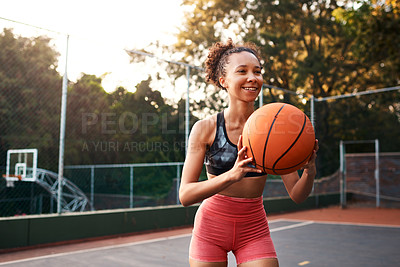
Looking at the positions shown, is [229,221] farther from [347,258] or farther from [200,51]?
[200,51]

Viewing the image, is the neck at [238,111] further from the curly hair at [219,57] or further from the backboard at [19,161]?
the backboard at [19,161]

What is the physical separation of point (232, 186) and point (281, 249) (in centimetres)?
470

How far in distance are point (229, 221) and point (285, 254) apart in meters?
4.29

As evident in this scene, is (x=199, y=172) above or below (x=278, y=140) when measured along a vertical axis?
below

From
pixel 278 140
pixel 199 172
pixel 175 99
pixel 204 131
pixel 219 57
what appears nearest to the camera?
pixel 278 140

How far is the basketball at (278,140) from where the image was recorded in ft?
6.15

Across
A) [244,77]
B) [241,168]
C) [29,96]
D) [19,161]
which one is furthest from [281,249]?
[29,96]

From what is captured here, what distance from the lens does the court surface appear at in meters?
5.55

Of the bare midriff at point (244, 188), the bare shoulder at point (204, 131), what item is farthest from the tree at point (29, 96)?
the bare midriff at point (244, 188)

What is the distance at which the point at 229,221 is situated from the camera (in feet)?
7.00

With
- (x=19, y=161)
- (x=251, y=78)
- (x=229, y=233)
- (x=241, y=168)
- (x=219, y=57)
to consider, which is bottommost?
(x=229, y=233)

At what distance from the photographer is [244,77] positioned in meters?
2.12

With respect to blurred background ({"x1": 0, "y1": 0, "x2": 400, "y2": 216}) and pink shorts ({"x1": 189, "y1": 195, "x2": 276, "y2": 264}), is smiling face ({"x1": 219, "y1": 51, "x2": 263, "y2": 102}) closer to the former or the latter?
pink shorts ({"x1": 189, "y1": 195, "x2": 276, "y2": 264})

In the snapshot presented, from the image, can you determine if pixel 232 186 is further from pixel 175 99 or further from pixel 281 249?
pixel 175 99
